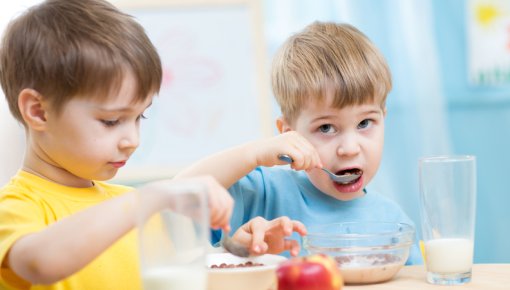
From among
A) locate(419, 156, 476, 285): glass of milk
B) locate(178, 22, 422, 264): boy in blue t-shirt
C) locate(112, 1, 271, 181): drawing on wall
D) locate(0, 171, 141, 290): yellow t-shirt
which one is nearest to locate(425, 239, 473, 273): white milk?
locate(419, 156, 476, 285): glass of milk

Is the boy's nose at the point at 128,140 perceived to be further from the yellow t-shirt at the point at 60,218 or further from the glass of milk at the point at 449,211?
the glass of milk at the point at 449,211

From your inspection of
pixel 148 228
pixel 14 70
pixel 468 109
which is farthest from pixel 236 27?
pixel 148 228

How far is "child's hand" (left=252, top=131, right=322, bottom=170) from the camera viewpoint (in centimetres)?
124

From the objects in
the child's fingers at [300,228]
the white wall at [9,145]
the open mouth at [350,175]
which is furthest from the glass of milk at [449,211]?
the white wall at [9,145]

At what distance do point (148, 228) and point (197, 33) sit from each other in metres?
1.95

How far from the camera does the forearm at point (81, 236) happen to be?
33.6 inches

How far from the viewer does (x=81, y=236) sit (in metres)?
0.86

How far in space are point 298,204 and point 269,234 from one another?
0.38m

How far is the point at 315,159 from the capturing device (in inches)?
49.3

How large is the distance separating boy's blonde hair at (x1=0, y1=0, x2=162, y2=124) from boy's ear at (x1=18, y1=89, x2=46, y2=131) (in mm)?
11

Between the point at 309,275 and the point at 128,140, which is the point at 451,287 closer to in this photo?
the point at 309,275

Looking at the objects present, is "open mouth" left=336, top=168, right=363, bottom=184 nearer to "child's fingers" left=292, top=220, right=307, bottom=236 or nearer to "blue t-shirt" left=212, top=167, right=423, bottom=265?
"blue t-shirt" left=212, top=167, right=423, bottom=265

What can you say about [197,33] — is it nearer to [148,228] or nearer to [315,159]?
[315,159]

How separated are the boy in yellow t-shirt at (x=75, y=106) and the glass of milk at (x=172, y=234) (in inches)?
12.1
